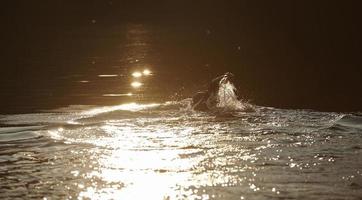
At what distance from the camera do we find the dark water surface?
1144 cm

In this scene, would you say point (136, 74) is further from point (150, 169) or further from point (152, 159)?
point (150, 169)

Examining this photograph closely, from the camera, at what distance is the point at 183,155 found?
45.7 feet

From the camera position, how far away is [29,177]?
1244 centimetres

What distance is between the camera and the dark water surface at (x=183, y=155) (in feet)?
37.5

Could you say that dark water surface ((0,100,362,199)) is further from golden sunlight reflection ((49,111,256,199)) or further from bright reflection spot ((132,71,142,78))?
bright reflection spot ((132,71,142,78))

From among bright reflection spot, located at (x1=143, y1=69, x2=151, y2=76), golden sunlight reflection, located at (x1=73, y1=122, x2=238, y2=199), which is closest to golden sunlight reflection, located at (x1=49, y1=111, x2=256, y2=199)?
golden sunlight reflection, located at (x1=73, y1=122, x2=238, y2=199)

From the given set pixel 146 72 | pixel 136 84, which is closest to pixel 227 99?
pixel 136 84

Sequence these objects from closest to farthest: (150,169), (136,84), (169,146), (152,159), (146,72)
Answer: (150,169)
(152,159)
(169,146)
(136,84)
(146,72)

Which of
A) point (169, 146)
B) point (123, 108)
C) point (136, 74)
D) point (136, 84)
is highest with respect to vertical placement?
point (136, 74)

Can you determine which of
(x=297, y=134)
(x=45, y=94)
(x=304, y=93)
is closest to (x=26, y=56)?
(x=45, y=94)

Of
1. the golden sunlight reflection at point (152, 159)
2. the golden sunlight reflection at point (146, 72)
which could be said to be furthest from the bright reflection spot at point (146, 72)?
the golden sunlight reflection at point (152, 159)

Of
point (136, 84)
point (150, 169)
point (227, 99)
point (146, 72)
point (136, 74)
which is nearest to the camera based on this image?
point (150, 169)

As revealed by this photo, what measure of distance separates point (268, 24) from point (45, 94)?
248 ft

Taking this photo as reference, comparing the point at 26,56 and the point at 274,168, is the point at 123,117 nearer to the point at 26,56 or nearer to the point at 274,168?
the point at 274,168
